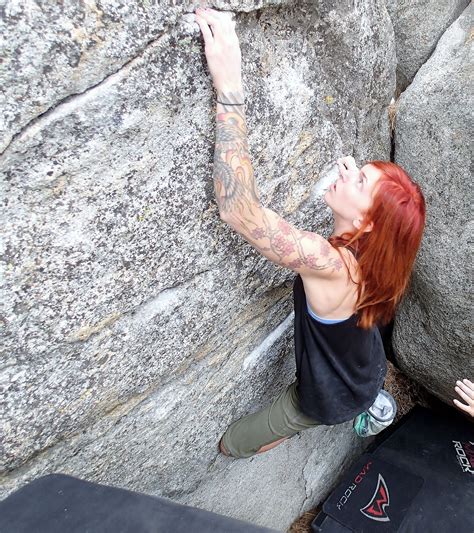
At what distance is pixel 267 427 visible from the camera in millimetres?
1999

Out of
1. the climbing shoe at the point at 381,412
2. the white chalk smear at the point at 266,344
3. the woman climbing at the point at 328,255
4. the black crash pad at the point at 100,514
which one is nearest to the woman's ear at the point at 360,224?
the woman climbing at the point at 328,255

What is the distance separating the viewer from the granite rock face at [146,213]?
106 centimetres

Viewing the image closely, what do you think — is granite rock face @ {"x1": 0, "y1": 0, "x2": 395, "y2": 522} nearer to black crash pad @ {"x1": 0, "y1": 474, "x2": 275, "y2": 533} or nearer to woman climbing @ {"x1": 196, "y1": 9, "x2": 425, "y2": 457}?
woman climbing @ {"x1": 196, "y1": 9, "x2": 425, "y2": 457}

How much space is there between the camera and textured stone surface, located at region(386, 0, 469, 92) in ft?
7.29

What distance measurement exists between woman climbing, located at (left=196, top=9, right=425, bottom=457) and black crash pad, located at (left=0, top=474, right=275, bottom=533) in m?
0.74

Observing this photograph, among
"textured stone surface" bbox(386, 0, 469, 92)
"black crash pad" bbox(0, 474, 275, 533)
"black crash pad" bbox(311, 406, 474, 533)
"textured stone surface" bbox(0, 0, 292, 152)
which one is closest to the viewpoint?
"black crash pad" bbox(0, 474, 275, 533)

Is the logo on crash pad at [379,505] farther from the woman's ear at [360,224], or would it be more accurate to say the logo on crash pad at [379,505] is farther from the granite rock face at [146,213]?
the woman's ear at [360,224]

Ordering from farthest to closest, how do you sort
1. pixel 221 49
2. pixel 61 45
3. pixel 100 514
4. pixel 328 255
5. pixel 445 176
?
pixel 445 176
pixel 328 255
pixel 221 49
pixel 61 45
pixel 100 514

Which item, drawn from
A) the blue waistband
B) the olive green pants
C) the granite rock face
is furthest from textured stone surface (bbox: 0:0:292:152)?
the olive green pants

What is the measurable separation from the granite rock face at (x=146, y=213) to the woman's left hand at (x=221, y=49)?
3 cm

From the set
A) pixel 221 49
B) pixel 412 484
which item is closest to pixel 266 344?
pixel 221 49

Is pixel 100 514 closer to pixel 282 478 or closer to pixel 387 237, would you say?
pixel 387 237

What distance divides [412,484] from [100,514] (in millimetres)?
2219

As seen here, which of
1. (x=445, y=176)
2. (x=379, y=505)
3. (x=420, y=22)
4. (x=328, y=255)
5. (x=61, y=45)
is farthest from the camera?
(x=379, y=505)
